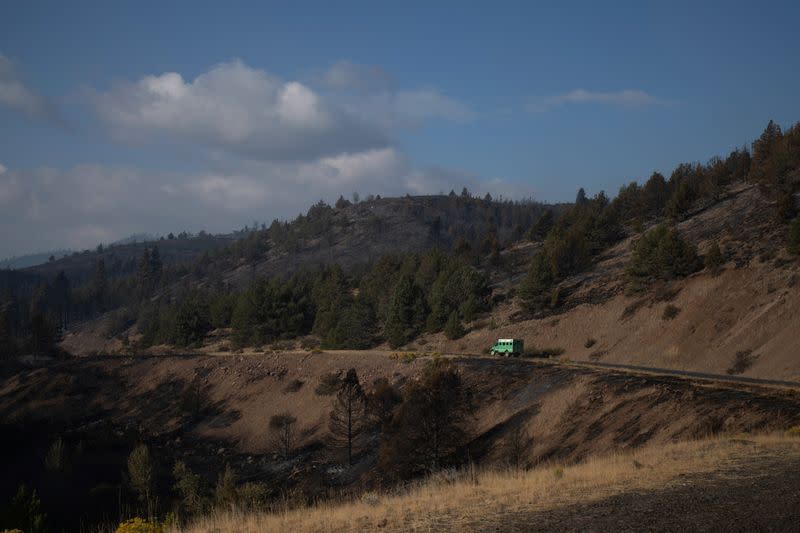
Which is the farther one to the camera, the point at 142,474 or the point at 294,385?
the point at 294,385

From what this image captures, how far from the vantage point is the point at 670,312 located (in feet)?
162

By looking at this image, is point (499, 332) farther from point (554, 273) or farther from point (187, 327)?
point (187, 327)

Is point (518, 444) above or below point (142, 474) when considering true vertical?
above

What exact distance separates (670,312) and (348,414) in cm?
2992

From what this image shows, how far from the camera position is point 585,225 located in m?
79.9

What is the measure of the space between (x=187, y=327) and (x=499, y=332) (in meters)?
51.2

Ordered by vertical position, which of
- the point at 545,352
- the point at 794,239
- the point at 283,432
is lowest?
the point at 283,432

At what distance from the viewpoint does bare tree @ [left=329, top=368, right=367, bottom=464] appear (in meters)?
35.7

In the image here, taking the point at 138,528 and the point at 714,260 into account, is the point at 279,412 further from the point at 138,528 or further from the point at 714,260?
the point at 714,260

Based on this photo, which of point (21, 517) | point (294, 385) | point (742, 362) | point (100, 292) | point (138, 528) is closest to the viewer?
point (138, 528)

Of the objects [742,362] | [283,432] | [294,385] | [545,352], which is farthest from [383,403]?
[742,362]

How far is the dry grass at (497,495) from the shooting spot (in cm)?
939

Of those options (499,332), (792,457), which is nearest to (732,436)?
(792,457)

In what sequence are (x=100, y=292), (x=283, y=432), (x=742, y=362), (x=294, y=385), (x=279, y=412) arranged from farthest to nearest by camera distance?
(x=100, y=292) → (x=294, y=385) → (x=279, y=412) → (x=283, y=432) → (x=742, y=362)
